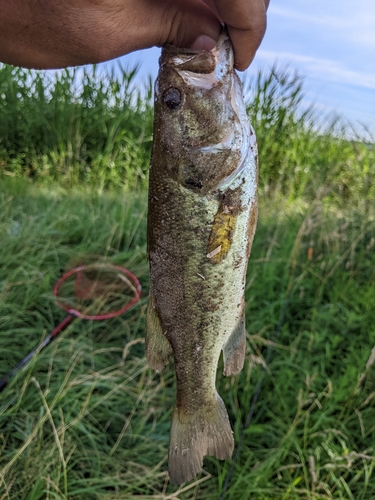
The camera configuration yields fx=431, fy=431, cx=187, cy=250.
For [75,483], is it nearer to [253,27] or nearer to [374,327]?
[374,327]

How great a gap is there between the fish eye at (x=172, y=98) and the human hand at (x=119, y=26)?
0.58 feet

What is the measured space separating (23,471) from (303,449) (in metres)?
1.49

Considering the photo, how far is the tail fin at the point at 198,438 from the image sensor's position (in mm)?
1576

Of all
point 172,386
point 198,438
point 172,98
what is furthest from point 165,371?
point 172,98

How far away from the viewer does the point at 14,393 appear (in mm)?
2582

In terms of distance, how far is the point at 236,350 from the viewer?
5.51 feet

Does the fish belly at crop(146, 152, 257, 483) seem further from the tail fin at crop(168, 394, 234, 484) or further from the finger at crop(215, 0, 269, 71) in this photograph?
the finger at crop(215, 0, 269, 71)

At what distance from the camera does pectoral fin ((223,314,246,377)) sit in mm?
1663

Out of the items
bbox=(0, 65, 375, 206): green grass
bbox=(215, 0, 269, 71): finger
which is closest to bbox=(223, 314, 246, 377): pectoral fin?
bbox=(215, 0, 269, 71): finger

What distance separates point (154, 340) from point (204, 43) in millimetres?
1045

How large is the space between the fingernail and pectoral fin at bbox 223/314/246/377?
974 mm

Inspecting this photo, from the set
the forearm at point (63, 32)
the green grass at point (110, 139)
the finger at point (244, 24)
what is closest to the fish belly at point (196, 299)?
the finger at point (244, 24)

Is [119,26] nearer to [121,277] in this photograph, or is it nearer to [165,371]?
[121,277]

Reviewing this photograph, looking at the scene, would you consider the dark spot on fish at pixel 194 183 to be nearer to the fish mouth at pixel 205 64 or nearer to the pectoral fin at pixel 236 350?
the fish mouth at pixel 205 64
